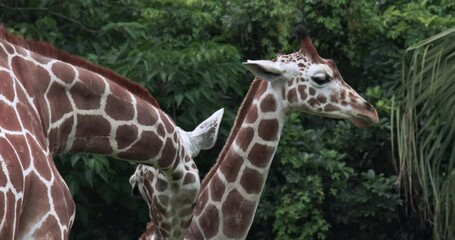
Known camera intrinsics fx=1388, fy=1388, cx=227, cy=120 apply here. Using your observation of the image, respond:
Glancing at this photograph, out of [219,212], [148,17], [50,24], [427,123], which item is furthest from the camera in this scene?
[148,17]

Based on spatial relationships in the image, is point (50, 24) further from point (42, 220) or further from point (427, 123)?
point (42, 220)

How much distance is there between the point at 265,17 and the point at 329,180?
60.1 inches

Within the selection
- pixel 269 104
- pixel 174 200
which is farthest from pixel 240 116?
pixel 174 200

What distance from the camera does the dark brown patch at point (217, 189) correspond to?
28.9 ft

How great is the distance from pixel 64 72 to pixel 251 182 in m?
2.39

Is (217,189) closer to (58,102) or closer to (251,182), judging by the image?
(251,182)

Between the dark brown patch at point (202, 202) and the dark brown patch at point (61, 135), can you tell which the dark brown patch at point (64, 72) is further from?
the dark brown patch at point (202, 202)

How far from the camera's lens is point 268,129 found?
28.8 feet

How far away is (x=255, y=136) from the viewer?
28.8 ft

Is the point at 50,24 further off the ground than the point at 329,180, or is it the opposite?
the point at 50,24

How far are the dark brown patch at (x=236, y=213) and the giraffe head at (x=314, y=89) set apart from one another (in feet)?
2.08

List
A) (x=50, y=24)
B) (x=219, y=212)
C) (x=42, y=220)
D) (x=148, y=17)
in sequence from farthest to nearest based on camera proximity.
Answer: (x=148, y=17) < (x=50, y=24) < (x=219, y=212) < (x=42, y=220)

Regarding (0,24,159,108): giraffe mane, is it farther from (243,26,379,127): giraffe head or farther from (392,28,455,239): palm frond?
(392,28,455,239): palm frond

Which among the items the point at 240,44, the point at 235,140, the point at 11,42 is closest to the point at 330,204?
the point at 240,44
